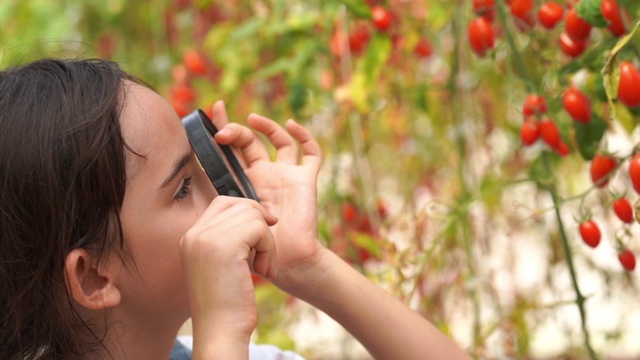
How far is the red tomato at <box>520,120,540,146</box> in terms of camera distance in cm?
137

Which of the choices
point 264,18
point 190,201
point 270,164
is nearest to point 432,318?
point 264,18

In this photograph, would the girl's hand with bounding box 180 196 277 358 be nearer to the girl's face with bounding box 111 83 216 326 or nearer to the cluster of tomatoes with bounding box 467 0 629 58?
the girl's face with bounding box 111 83 216 326

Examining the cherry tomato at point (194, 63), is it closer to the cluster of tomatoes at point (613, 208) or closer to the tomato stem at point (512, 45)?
the tomato stem at point (512, 45)

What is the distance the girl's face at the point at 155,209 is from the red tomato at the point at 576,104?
48 centimetres

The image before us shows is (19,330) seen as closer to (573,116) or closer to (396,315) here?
(396,315)

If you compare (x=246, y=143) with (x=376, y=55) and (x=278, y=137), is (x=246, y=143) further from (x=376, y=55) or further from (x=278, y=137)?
(x=376, y=55)

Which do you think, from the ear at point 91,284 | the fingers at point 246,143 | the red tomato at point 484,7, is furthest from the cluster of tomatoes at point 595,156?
the ear at point 91,284

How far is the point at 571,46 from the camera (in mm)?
1276

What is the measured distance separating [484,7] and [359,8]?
0.87 ft

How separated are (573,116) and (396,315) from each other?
34 centimetres

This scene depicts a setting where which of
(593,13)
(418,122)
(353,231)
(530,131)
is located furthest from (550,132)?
(418,122)

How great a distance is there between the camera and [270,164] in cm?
137

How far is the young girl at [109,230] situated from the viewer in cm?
100

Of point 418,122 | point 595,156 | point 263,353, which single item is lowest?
point 418,122
